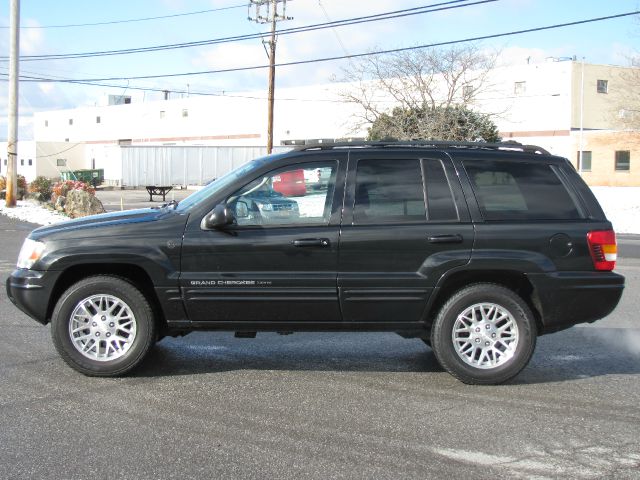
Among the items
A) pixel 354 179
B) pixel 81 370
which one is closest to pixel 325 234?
pixel 354 179

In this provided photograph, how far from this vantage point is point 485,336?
217 inches

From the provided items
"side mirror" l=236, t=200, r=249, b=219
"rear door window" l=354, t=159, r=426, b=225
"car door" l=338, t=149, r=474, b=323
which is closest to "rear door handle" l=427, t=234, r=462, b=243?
"car door" l=338, t=149, r=474, b=323

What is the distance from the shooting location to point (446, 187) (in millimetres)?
5605

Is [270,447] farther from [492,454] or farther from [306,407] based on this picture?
[492,454]

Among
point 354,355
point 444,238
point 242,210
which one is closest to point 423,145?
point 444,238

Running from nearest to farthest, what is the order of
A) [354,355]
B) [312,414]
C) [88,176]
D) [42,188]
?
[312,414]
[354,355]
[42,188]
[88,176]

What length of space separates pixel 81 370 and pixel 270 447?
2039 mm

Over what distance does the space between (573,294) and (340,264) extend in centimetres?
182

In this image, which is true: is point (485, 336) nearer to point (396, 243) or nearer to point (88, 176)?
point (396, 243)

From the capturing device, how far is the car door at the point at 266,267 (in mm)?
5391

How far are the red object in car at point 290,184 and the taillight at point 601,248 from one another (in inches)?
88.9

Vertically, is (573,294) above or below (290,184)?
below

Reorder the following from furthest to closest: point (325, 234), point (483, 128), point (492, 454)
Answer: point (483, 128) → point (325, 234) → point (492, 454)

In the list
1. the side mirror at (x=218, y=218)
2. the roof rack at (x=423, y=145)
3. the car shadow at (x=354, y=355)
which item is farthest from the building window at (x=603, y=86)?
the side mirror at (x=218, y=218)
